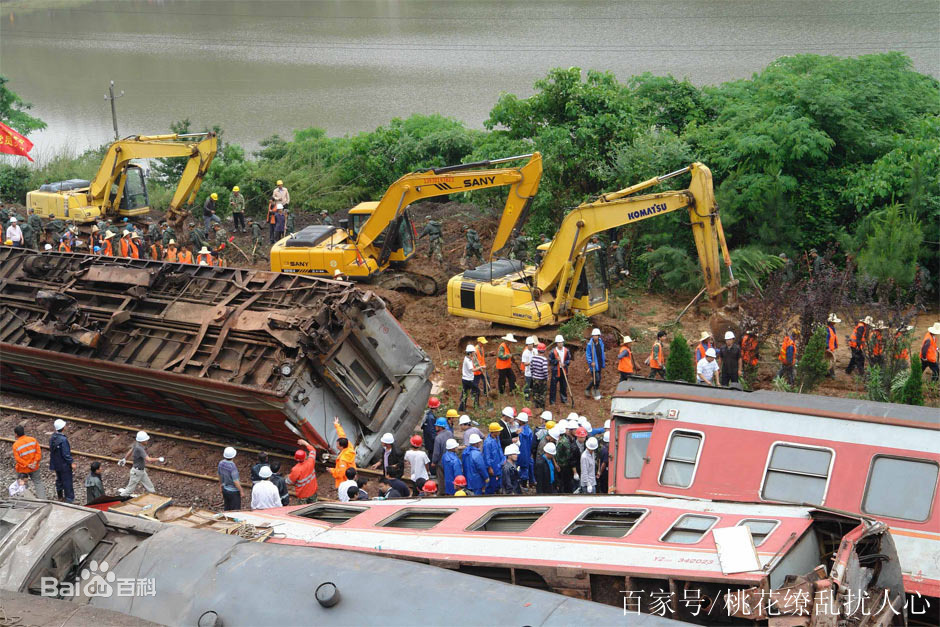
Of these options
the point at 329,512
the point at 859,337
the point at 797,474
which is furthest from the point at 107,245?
the point at 797,474

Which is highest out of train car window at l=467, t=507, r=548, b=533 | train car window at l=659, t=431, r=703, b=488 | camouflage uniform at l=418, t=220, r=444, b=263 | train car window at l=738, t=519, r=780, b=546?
train car window at l=738, t=519, r=780, b=546

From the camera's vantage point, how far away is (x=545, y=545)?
7.81m

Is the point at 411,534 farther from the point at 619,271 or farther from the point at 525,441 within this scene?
the point at 619,271

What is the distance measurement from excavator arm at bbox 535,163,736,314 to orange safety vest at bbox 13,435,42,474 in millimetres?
10285

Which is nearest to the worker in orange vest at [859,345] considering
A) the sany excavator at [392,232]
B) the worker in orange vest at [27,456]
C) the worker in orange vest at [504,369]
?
the worker in orange vest at [504,369]

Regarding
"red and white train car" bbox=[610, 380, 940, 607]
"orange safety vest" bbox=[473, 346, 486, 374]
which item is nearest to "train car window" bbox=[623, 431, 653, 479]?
"red and white train car" bbox=[610, 380, 940, 607]

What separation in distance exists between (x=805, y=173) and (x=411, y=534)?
66.1 ft

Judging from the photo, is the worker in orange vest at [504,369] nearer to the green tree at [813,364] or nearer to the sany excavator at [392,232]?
the sany excavator at [392,232]


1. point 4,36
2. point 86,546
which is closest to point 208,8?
point 4,36

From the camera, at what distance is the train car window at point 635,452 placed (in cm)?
1134

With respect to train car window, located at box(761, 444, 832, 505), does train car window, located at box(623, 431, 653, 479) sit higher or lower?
lower

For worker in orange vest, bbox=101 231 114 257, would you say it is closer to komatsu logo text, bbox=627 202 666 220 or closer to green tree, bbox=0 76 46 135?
komatsu logo text, bbox=627 202 666 220

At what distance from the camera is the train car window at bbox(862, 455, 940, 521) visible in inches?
368

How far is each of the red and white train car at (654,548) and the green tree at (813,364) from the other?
9598 millimetres
